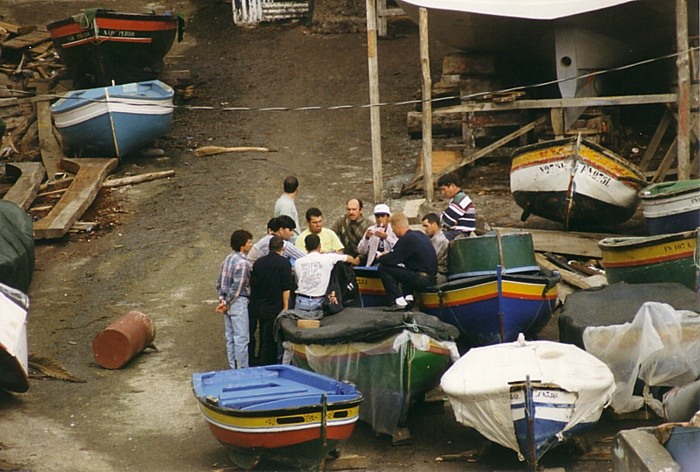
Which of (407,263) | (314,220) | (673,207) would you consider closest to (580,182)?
(673,207)

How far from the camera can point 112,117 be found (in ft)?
61.8

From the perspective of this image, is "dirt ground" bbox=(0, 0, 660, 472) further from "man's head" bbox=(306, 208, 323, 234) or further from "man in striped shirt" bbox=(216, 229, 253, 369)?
"man's head" bbox=(306, 208, 323, 234)

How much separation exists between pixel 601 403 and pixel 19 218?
805 cm

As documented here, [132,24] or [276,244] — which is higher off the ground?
[132,24]

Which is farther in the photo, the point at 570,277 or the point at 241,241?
the point at 570,277

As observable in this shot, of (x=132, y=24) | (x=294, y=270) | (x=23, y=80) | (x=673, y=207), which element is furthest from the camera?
(x=23, y=80)

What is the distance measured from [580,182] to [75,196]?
7053 millimetres

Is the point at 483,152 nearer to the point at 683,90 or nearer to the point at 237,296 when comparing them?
the point at 683,90

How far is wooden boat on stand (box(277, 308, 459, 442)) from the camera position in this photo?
10.8 meters

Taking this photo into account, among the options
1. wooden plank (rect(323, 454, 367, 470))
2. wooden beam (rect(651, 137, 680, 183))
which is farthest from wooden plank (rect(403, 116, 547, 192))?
wooden plank (rect(323, 454, 367, 470))

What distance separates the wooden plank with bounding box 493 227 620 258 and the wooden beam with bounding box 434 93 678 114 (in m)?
1.87

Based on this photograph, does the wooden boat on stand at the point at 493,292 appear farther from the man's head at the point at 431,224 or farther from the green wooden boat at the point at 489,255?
the man's head at the point at 431,224

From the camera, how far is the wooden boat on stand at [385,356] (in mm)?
10766

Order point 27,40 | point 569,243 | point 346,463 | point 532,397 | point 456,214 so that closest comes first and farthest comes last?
point 532,397 → point 346,463 → point 456,214 → point 569,243 → point 27,40
